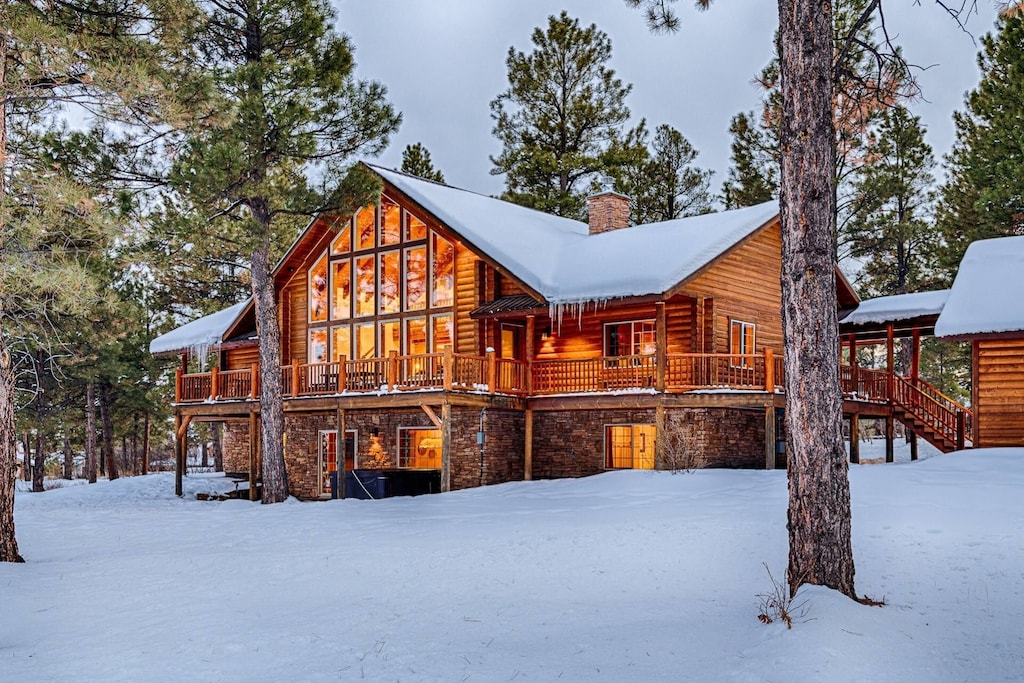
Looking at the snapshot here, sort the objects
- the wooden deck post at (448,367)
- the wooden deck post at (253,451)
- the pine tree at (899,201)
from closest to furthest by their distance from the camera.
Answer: the wooden deck post at (448,367) < the wooden deck post at (253,451) < the pine tree at (899,201)

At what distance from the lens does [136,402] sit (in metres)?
37.5

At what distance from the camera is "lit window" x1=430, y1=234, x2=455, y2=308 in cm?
2469

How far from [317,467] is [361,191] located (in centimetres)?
773

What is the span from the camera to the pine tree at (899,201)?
33.4 metres

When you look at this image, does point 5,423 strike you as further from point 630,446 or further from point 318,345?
point 318,345

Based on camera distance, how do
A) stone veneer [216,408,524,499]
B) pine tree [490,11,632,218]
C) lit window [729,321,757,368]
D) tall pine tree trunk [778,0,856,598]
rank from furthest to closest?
pine tree [490,11,632,218], lit window [729,321,757,368], stone veneer [216,408,524,499], tall pine tree trunk [778,0,856,598]

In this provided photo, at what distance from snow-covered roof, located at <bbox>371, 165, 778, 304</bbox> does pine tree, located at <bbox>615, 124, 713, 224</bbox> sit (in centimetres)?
1183

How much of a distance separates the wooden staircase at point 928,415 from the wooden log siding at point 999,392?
283cm

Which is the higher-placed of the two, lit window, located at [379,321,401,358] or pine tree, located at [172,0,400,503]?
pine tree, located at [172,0,400,503]

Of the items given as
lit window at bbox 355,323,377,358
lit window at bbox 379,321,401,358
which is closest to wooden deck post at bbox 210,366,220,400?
A: lit window at bbox 355,323,377,358

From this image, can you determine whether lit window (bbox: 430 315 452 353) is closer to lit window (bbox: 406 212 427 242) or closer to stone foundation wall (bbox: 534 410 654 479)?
lit window (bbox: 406 212 427 242)

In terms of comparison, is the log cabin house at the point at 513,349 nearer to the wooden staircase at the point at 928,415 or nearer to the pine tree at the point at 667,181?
the wooden staircase at the point at 928,415

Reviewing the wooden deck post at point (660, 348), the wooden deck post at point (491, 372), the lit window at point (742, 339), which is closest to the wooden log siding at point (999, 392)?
the lit window at point (742, 339)

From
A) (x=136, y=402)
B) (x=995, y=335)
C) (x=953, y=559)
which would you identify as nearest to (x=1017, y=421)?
(x=995, y=335)
